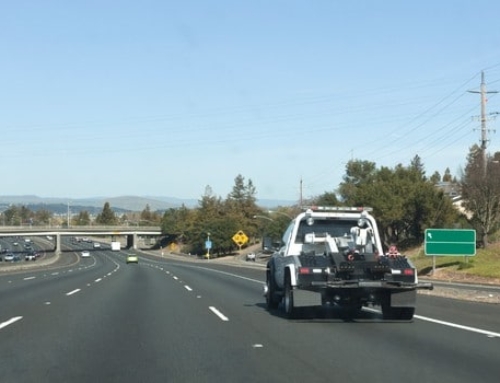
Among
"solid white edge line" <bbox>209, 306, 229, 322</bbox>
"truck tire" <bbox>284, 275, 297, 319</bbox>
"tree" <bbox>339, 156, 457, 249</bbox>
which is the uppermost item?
"tree" <bbox>339, 156, 457, 249</bbox>

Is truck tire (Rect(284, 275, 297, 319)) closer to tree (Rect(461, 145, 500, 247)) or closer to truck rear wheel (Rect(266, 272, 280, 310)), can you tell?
truck rear wheel (Rect(266, 272, 280, 310))

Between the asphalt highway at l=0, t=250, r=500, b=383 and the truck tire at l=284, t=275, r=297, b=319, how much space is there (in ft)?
0.89

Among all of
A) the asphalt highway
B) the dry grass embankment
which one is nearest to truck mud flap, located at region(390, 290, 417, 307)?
the asphalt highway

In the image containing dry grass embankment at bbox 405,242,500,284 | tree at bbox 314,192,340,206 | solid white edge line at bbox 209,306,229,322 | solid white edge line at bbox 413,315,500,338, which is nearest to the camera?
solid white edge line at bbox 413,315,500,338

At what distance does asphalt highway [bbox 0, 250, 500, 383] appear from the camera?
9859 millimetres

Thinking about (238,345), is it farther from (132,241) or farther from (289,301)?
(132,241)

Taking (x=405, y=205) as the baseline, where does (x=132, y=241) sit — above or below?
below

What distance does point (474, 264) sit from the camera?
159 feet

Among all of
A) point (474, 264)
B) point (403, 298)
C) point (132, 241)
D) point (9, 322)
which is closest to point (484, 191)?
point (474, 264)

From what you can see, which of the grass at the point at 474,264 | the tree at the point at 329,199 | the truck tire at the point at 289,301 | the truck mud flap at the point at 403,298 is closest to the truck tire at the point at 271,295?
the truck tire at the point at 289,301

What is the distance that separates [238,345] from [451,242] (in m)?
35.1

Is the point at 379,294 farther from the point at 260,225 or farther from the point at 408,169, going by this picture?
the point at 260,225

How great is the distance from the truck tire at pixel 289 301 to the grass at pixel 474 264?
30.0 meters

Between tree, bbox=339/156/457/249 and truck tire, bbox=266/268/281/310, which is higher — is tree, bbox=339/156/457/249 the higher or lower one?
the higher one
